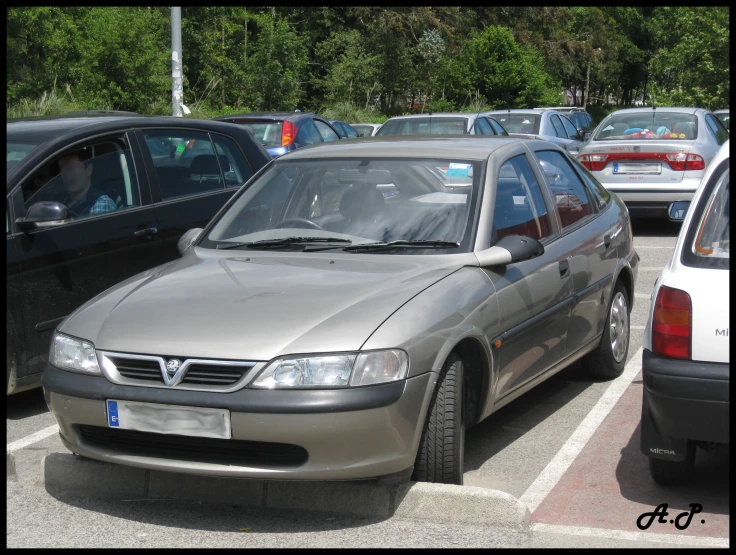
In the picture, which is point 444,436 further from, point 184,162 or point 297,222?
Result: point 184,162

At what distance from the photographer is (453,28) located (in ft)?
171

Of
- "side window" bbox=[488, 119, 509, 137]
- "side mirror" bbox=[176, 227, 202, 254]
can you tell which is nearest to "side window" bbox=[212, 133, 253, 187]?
"side mirror" bbox=[176, 227, 202, 254]

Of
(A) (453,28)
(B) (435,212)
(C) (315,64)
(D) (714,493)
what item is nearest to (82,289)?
(B) (435,212)

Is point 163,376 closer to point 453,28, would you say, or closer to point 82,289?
point 82,289

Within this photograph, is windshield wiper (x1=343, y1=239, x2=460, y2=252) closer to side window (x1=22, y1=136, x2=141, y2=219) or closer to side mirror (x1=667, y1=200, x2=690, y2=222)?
side mirror (x1=667, y1=200, x2=690, y2=222)

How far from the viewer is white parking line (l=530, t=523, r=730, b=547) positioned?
13.3 ft

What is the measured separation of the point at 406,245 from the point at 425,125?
1177 centimetres

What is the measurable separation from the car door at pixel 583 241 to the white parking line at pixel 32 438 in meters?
2.92

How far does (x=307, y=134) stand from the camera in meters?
15.9

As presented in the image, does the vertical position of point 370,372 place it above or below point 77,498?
above

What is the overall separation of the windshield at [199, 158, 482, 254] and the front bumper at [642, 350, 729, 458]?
1231mm

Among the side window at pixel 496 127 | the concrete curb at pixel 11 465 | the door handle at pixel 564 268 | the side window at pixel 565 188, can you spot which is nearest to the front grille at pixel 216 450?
the concrete curb at pixel 11 465

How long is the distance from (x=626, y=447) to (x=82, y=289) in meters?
3.29

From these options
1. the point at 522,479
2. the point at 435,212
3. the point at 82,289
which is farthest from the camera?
the point at 82,289
